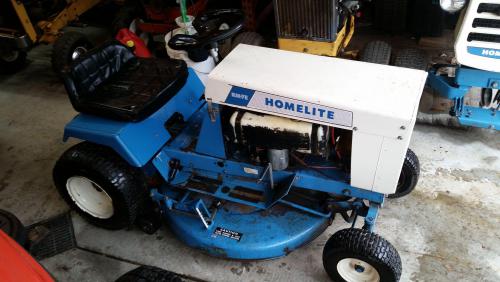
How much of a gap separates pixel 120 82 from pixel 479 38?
2.24 m

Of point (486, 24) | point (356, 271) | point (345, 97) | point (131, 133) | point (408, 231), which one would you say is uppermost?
point (345, 97)

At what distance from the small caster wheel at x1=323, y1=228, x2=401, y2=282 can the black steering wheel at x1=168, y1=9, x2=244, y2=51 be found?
124cm

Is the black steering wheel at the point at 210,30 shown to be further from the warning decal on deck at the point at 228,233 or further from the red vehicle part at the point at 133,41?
the red vehicle part at the point at 133,41

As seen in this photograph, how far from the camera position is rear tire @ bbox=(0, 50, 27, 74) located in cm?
456

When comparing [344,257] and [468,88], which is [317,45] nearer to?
Result: [468,88]

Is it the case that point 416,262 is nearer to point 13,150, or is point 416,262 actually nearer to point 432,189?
point 432,189

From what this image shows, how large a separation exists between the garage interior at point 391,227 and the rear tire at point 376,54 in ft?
1.84

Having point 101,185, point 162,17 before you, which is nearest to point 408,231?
point 101,185

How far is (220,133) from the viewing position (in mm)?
2146

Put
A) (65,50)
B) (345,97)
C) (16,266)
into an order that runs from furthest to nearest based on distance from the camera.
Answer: (65,50) → (345,97) → (16,266)

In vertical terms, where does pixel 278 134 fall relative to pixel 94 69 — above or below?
below

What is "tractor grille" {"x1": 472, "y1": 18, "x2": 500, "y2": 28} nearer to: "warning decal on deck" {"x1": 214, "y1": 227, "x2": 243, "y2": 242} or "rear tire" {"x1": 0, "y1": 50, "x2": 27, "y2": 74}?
"warning decal on deck" {"x1": 214, "y1": 227, "x2": 243, "y2": 242}

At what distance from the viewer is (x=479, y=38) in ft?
8.40

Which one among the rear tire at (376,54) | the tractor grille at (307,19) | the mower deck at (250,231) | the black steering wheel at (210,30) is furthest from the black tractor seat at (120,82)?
the rear tire at (376,54)
